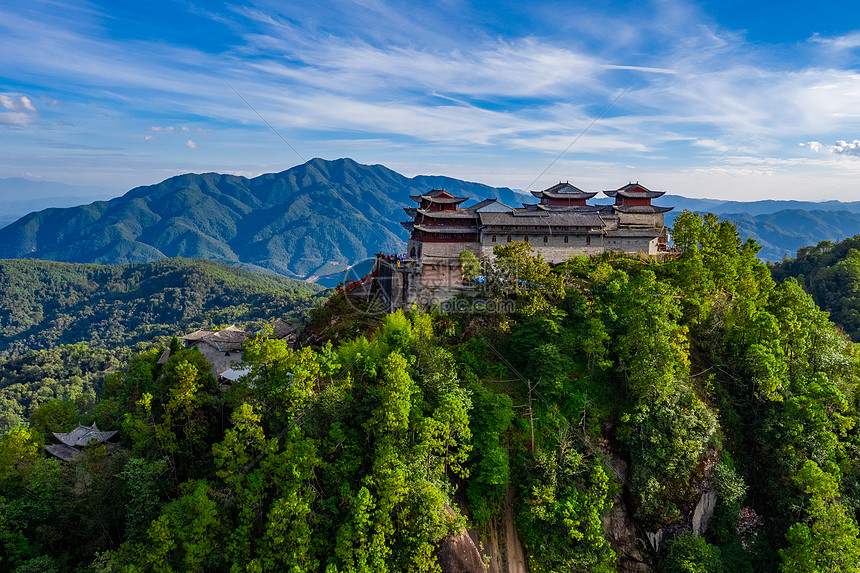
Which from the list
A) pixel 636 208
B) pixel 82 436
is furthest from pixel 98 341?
pixel 636 208

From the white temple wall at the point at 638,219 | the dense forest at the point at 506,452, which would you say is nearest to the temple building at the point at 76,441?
the dense forest at the point at 506,452

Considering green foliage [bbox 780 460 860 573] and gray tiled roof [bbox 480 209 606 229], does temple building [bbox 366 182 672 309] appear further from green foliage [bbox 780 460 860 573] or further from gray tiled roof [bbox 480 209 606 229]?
green foliage [bbox 780 460 860 573]

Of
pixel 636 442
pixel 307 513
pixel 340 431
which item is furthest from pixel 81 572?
pixel 636 442

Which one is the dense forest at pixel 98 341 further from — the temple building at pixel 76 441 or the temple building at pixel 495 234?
the temple building at pixel 495 234

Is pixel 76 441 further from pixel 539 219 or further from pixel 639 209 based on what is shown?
pixel 639 209

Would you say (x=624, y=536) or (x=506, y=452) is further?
(x=506, y=452)
